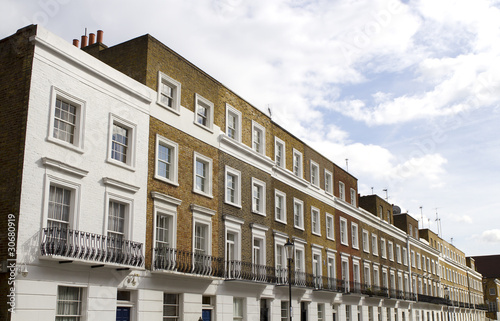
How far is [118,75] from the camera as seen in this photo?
19672 mm

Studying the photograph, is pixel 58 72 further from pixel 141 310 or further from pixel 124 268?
pixel 141 310

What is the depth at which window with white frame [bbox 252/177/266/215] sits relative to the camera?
92.9ft

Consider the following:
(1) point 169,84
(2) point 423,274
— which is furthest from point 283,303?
(2) point 423,274

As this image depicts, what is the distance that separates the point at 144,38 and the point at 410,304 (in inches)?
1635

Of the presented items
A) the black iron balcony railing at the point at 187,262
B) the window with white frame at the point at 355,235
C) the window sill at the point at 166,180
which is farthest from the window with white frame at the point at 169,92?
the window with white frame at the point at 355,235

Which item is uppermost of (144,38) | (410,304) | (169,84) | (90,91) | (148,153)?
(144,38)

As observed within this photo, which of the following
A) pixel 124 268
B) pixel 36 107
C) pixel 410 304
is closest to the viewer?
pixel 36 107

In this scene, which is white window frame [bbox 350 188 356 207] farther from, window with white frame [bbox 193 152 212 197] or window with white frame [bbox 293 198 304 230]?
window with white frame [bbox 193 152 212 197]

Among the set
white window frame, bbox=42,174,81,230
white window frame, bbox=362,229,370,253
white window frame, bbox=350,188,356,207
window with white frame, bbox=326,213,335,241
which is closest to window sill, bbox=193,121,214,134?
white window frame, bbox=42,174,81,230

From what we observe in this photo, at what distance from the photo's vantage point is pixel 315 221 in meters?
35.3

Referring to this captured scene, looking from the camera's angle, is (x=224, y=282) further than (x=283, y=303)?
No

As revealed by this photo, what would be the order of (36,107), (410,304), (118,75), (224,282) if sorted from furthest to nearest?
(410,304) → (224,282) → (118,75) → (36,107)

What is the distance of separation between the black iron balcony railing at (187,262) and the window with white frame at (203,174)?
9.49 ft

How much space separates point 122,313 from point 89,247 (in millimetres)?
→ 3169
